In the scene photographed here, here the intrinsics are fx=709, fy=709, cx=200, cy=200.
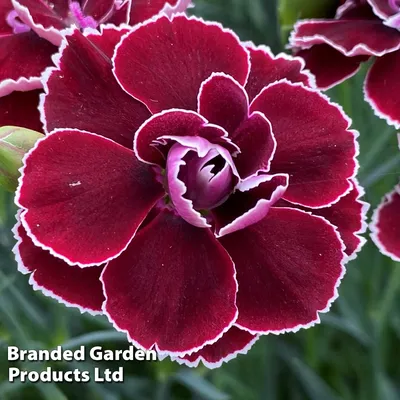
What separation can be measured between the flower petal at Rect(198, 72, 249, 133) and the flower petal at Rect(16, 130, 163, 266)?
0.25ft

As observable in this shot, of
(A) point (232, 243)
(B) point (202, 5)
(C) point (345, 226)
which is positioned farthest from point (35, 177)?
(B) point (202, 5)

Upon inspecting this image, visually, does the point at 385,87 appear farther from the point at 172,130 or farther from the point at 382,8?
the point at 172,130

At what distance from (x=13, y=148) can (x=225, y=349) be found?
0.78 ft

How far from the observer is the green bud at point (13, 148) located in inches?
21.5

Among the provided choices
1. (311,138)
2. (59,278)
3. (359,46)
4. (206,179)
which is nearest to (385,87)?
(359,46)

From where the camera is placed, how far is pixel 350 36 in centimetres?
70

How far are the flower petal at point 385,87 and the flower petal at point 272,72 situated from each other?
97mm

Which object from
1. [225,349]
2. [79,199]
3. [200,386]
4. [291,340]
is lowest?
[291,340]

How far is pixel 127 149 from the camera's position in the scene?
1.82ft

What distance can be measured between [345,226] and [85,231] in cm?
23

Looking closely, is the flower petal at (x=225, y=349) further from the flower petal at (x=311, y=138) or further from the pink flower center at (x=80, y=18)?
the pink flower center at (x=80, y=18)

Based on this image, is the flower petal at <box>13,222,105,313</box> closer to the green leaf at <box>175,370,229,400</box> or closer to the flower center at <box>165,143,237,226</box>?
the flower center at <box>165,143,237,226</box>

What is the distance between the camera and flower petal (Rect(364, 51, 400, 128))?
666mm

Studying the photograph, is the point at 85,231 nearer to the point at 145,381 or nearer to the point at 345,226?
the point at 345,226
